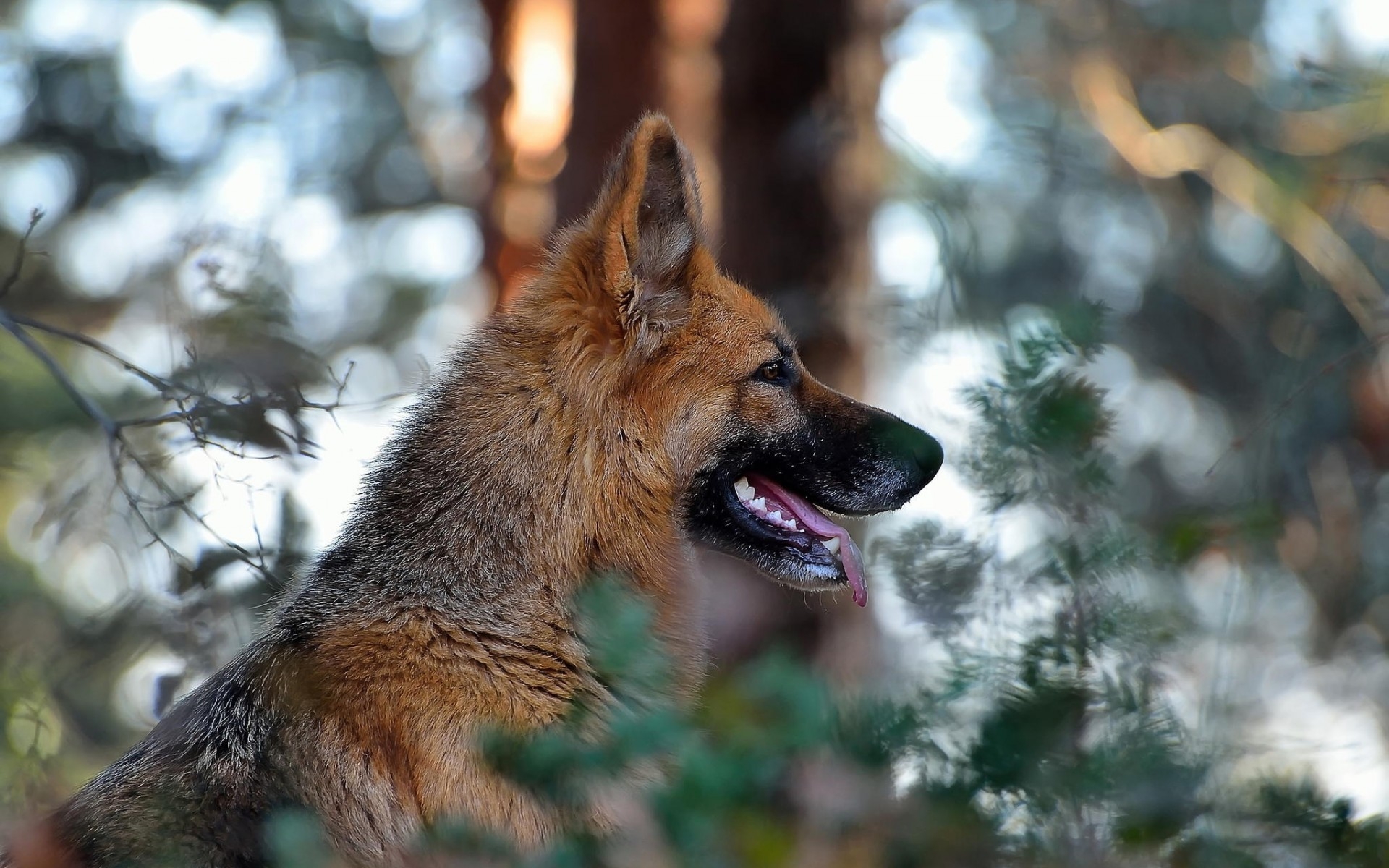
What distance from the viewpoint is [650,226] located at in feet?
17.6

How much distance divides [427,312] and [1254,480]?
16.2m

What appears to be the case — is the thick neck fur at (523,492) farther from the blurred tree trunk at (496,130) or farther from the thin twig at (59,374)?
the blurred tree trunk at (496,130)

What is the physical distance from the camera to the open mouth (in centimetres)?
556

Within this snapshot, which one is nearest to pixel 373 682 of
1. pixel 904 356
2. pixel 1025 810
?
pixel 1025 810

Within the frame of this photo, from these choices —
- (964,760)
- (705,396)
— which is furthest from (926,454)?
(964,760)

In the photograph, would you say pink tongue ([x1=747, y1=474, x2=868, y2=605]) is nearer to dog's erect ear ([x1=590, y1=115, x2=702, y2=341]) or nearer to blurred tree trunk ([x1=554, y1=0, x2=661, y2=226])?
dog's erect ear ([x1=590, y1=115, x2=702, y2=341])

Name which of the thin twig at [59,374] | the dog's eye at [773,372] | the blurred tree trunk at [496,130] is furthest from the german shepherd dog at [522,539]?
the blurred tree trunk at [496,130]

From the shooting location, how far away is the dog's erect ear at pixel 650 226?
510 centimetres

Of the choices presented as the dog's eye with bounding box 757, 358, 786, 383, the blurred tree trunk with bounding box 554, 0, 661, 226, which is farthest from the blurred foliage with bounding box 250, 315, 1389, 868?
the blurred tree trunk with bounding box 554, 0, 661, 226

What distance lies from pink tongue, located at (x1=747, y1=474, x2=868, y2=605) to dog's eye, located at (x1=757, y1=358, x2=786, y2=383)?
0.46 m

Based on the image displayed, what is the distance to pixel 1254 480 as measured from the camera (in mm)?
5895

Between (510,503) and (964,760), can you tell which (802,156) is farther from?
(964,760)

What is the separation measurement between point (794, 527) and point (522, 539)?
142 cm

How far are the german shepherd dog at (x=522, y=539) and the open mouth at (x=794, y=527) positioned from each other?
0.04ft
